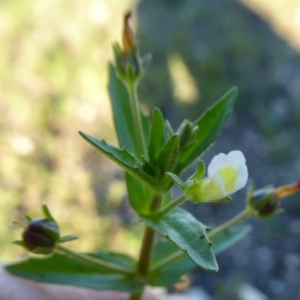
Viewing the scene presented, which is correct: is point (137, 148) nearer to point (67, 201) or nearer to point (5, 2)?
point (67, 201)

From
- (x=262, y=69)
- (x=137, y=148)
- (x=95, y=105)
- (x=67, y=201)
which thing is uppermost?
(x=262, y=69)

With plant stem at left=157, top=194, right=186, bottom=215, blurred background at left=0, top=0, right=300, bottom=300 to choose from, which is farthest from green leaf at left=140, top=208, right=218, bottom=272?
blurred background at left=0, top=0, right=300, bottom=300

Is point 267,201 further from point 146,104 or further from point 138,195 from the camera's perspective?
point 146,104

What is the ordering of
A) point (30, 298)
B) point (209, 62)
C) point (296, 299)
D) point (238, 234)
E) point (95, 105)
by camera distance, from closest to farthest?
point (238, 234), point (30, 298), point (296, 299), point (95, 105), point (209, 62)

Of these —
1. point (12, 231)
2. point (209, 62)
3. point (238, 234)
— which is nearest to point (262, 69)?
point (209, 62)

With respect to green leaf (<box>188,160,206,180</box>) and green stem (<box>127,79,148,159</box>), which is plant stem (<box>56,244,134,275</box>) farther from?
green leaf (<box>188,160,206,180</box>)
